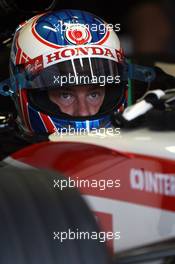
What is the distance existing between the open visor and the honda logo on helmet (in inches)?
1.6

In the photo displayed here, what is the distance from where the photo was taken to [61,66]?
1.30 metres

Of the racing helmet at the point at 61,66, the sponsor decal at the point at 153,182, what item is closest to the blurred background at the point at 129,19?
the racing helmet at the point at 61,66

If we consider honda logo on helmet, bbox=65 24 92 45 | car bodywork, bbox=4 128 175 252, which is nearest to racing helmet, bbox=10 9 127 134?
honda logo on helmet, bbox=65 24 92 45

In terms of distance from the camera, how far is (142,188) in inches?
35.2

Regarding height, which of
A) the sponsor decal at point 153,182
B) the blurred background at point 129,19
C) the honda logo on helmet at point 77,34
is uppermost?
the blurred background at point 129,19

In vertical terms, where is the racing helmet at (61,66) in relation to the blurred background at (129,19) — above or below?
below

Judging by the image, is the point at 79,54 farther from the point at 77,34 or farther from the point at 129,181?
the point at 129,181

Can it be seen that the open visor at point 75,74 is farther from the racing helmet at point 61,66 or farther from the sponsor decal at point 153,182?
the sponsor decal at point 153,182

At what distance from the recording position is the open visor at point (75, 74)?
4.23 ft

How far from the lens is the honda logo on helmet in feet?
4.33

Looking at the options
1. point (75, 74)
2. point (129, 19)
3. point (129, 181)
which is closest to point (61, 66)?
point (75, 74)

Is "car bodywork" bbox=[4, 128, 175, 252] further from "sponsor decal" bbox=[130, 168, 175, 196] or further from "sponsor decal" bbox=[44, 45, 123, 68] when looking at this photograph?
"sponsor decal" bbox=[44, 45, 123, 68]

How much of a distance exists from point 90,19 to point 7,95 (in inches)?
7.9

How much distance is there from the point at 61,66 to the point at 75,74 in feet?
Result: 0.10
